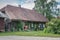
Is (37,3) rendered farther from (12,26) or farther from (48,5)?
(12,26)

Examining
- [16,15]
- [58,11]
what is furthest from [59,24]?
[58,11]

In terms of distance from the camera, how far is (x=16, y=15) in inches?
2032

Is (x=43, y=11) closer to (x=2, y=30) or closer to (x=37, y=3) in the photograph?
(x=37, y=3)

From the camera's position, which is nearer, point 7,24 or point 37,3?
point 7,24

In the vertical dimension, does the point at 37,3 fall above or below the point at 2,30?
above

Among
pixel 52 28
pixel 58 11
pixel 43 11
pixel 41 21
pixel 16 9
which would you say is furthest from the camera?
pixel 58 11

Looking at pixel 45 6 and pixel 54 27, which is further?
pixel 45 6

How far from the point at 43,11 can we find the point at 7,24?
3166 cm

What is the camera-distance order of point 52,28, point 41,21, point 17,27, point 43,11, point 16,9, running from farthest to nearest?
point 43,11 < point 41,21 < point 16,9 < point 17,27 < point 52,28

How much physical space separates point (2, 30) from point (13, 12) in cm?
997

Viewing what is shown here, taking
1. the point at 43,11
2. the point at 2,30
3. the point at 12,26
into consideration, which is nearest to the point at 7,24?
the point at 12,26

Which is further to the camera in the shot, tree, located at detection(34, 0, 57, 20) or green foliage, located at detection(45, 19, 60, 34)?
tree, located at detection(34, 0, 57, 20)

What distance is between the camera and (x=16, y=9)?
55.6 meters

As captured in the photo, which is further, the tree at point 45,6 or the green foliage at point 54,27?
the tree at point 45,6
